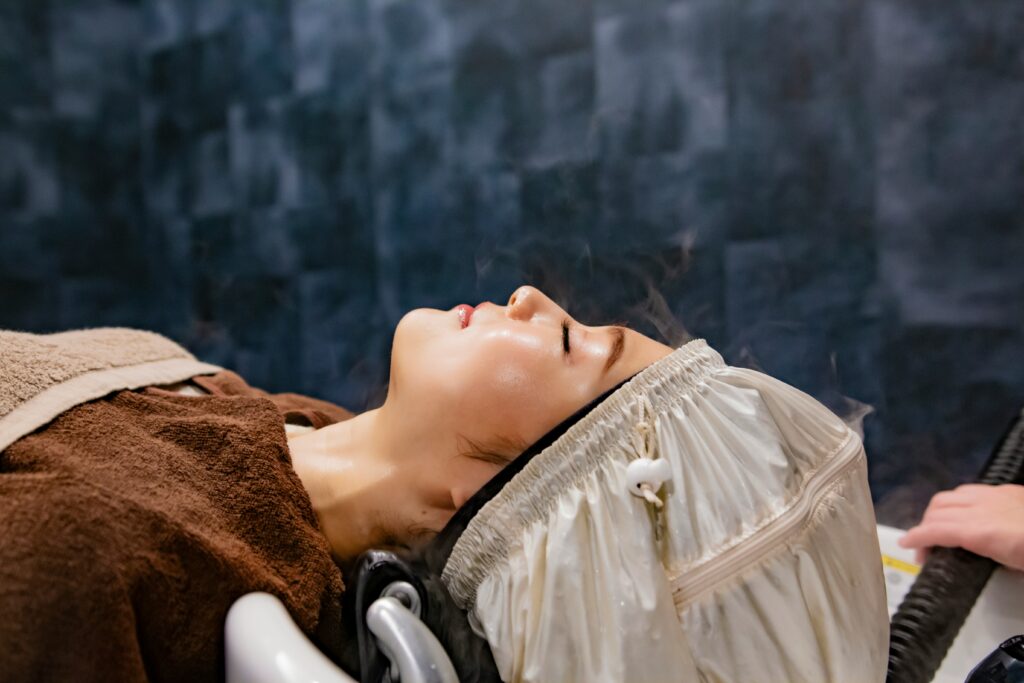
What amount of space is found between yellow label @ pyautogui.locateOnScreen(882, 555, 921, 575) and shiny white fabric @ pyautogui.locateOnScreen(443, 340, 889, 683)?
536mm

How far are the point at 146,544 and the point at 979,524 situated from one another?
1289mm

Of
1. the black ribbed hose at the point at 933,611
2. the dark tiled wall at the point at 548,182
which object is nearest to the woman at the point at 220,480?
the dark tiled wall at the point at 548,182

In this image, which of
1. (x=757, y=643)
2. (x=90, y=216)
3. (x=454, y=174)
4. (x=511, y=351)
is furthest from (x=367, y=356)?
(x=757, y=643)

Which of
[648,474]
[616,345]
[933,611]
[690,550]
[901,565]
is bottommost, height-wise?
[901,565]

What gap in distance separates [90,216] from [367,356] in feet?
4.65

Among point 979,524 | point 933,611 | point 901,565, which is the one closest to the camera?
point 933,611

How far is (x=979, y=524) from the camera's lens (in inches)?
51.5

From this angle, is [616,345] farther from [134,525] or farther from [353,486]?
[134,525]

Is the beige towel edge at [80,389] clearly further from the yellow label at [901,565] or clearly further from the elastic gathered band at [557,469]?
the yellow label at [901,565]

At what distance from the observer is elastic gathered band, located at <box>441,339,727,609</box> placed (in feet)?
3.55

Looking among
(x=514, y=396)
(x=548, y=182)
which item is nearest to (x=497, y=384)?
(x=514, y=396)

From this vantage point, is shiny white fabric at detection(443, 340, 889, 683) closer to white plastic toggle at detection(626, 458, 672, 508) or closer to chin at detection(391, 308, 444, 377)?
white plastic toggle at detection(626, 458, 672, 508)

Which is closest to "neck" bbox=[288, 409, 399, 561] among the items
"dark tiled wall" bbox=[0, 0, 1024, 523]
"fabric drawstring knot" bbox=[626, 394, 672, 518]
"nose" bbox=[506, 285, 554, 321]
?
"nose" bbox=[506, 285, 554, 321]

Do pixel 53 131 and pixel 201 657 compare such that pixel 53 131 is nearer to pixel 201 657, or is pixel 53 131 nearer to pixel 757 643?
pixel 201 657
